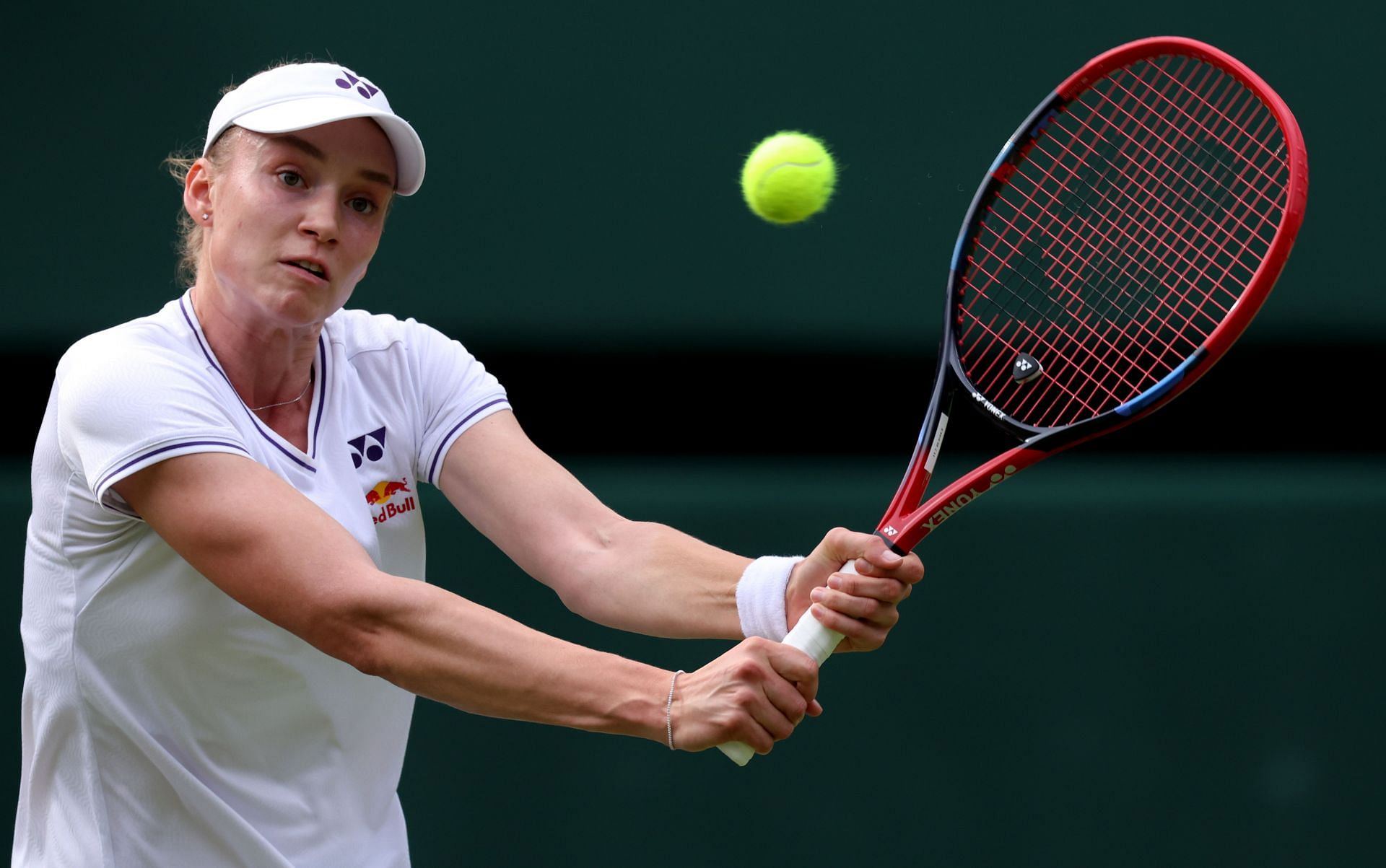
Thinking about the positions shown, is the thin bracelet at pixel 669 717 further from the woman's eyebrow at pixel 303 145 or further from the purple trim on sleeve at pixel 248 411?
the woman's eyebrow at pixel 303 145

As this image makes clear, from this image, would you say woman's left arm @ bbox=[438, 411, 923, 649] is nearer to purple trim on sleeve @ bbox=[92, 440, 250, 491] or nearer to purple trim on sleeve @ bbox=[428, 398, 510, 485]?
purple trim on sleeve @ bbox=[428, 398, 510, 485]

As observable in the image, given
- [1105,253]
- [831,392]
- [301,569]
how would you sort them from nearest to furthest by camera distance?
[301,569], [1105,253], [831,392]

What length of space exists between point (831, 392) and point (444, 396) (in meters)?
1.40

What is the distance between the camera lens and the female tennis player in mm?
1364

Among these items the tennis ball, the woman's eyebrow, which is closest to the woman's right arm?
the woman's eyebrow

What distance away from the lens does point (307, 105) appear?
164 cm

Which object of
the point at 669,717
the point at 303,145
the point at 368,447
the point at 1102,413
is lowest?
the point at 669,717

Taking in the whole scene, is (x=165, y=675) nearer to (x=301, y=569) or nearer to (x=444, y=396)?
(x=301, y=569)

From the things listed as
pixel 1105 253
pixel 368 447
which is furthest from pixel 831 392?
pixel 368 447

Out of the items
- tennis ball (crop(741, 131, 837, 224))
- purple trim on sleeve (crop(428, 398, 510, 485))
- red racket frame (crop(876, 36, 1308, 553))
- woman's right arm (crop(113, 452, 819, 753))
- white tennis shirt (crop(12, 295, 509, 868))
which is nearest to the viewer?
woman's right arm (crop(113, 452, 819, 753))

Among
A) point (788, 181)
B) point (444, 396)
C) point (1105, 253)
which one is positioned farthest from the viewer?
point (788, 181)

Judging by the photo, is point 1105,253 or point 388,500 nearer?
point 388,500

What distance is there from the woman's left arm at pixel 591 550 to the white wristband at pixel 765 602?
12 millimetres

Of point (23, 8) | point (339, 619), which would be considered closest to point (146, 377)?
point (339, 619)
